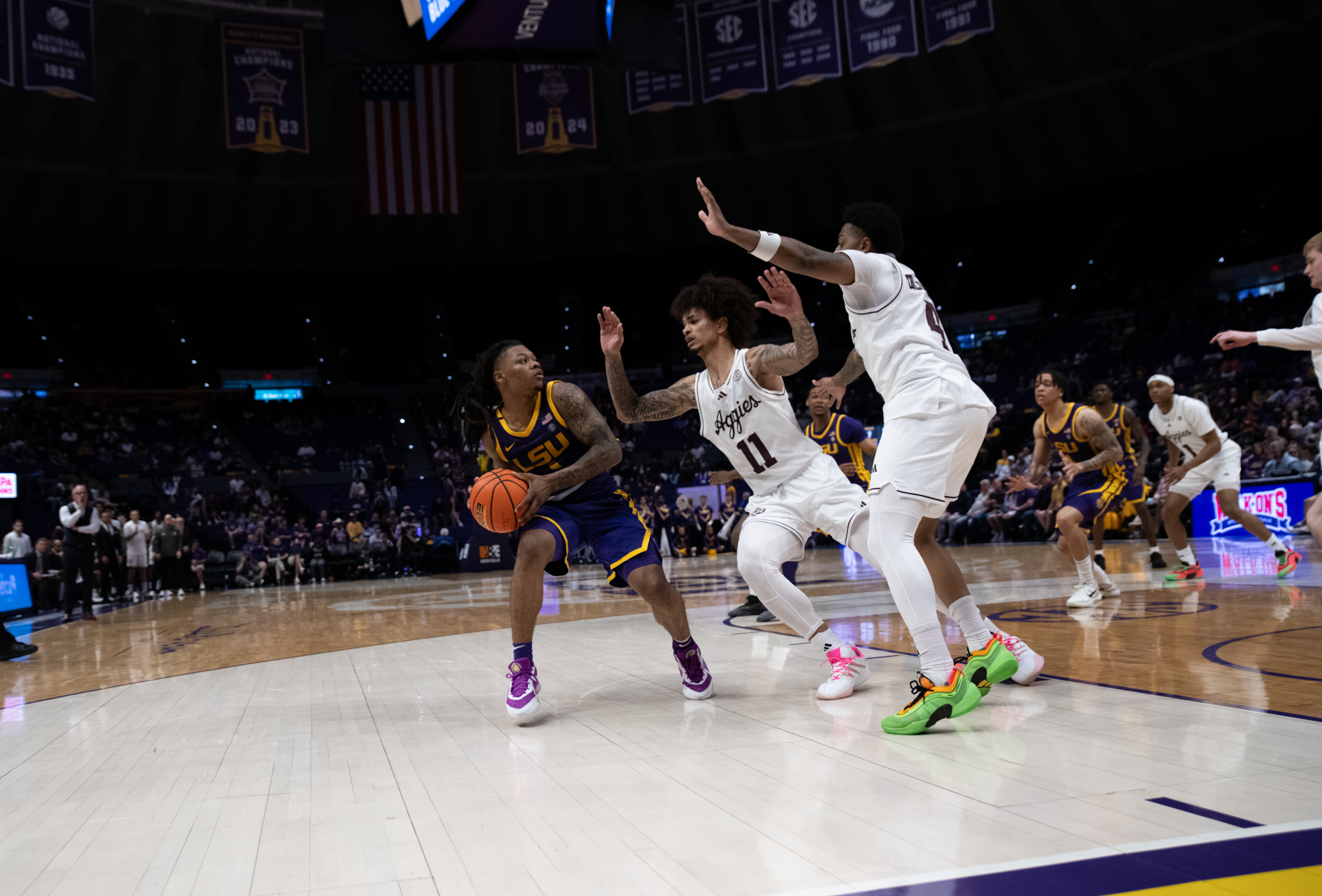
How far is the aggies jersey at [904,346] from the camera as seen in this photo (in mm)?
3609

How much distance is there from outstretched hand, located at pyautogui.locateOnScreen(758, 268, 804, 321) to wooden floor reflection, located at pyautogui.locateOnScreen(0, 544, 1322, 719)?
213 cm

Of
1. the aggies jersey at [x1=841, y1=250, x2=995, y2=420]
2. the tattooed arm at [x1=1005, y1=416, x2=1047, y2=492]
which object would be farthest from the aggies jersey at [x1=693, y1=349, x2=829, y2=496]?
the tattooed arm at [x1=1005, y1=416, x2=1047, y2=492]

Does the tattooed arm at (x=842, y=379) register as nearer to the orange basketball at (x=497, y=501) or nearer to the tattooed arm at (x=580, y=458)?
the tattooed arm at (x=580, y=458)

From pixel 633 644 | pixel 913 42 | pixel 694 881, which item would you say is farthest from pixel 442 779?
pixel 913 42

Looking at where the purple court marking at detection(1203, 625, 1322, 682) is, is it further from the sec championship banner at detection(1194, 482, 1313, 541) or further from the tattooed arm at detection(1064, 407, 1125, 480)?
the sec championship banner at detection(1194, 482, 1313, 541)

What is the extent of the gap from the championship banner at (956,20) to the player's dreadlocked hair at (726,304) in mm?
11871

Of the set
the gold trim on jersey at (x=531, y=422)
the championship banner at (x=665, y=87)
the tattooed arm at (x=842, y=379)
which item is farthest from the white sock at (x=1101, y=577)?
the championship banner at (x=665, y=87)

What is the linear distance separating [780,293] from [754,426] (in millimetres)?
1083

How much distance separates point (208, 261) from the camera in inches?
1085

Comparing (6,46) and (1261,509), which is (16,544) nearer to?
(6,46)

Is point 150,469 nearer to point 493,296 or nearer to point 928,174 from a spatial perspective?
point 493,296

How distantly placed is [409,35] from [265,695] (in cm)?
864

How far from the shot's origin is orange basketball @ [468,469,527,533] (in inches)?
161

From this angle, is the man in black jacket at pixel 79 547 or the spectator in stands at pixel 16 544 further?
the spectator in stands at pixel 16 544
